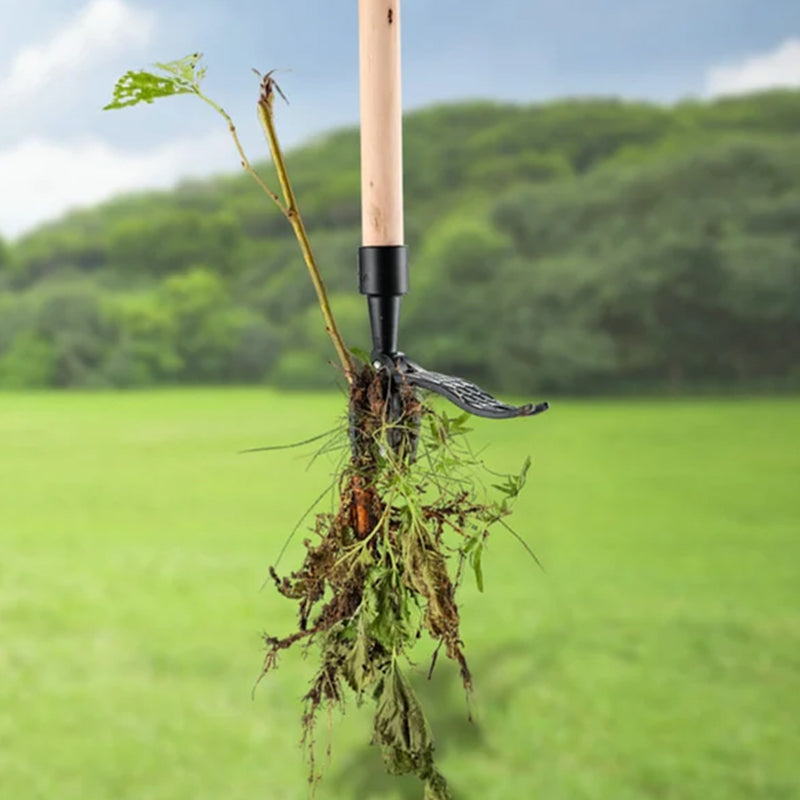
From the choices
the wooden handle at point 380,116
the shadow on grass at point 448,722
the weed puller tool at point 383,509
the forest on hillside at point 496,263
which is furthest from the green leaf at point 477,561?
the forest on hillside at point 496,263

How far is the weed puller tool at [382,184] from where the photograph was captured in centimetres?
81

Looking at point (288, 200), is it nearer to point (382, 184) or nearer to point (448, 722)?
point (382, 184)

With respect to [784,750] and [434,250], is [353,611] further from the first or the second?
[434,250]

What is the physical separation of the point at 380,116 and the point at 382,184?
6 centimetres

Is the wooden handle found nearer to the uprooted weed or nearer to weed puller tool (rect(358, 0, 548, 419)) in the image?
weed puller tool (rect(358, 0, 548, 419))

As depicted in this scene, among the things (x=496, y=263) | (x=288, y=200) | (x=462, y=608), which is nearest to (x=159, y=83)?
(x=288, y=200)

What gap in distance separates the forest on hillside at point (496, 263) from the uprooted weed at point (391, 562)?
2.02m

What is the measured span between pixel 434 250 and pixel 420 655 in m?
1.59

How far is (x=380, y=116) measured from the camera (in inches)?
32.2

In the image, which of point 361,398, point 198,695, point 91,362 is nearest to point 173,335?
point 91,362

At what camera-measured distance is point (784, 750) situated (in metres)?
1.61

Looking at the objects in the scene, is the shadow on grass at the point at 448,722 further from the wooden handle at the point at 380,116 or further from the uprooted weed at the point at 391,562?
the wooden handle at the point at 380,116

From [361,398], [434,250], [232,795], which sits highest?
[434,250]

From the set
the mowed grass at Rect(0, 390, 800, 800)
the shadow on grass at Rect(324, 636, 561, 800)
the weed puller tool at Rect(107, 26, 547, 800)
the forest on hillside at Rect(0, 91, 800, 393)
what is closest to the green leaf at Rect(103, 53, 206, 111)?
the weed puller tool at Rect(107, 26, 547, 800)
